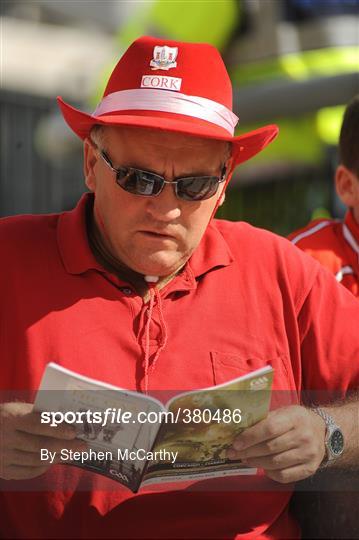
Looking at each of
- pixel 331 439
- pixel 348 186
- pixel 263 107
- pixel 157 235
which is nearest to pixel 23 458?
pixel 157 235

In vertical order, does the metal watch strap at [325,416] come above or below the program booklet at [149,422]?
below

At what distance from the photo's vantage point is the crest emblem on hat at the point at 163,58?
8.21ft

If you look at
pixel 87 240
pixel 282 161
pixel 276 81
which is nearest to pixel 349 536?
pixel 87 240

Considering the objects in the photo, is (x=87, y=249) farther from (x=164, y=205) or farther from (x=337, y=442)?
(x=337, y=442)

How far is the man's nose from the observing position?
2430 millimetres

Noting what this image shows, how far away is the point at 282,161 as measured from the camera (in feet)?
23.2

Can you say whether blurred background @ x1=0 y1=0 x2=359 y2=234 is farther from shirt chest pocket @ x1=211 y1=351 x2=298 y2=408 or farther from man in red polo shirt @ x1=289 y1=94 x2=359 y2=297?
shirt chest pocket @ x1=211 y1=351 x2=298 y2=408

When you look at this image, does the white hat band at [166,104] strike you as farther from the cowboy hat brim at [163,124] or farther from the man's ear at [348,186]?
the man's ear at [348,186]

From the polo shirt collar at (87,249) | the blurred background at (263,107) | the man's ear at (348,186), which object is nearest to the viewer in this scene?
the polo shirt collar at (87,249)

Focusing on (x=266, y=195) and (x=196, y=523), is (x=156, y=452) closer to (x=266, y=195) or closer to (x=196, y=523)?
(x=196, y=523)

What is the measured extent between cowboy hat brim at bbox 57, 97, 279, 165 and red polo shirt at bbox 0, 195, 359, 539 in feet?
0.86

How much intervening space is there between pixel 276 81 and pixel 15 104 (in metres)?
3.19

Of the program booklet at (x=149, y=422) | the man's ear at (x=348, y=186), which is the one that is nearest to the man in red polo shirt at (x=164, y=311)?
the program booklet at (x=149, y=422)

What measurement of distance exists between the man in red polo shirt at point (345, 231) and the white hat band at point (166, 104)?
2.40ft
